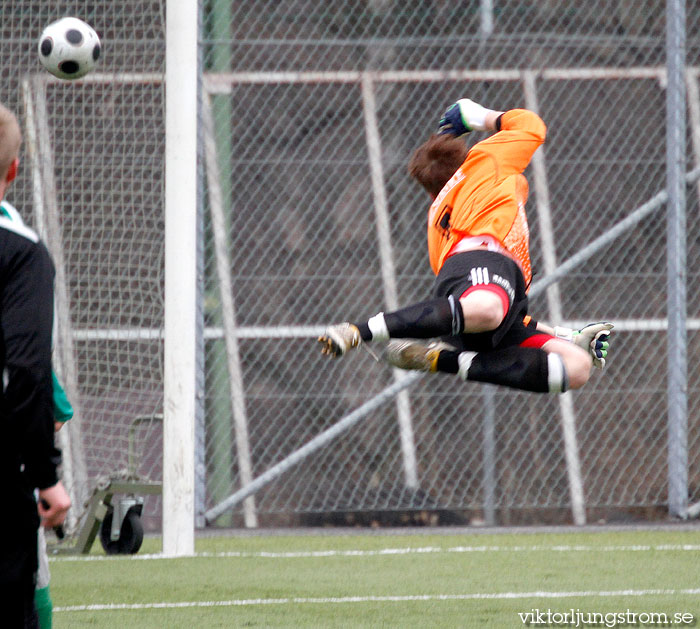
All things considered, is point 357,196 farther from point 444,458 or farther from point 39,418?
point 39,418

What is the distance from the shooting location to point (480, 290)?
4520 mm

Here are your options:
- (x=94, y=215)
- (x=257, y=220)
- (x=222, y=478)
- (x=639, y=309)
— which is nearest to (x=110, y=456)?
(x=222, y=478)

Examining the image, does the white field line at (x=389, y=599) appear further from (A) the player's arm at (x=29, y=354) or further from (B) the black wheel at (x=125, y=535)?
(A) the player's arm at (x=29, y=354)

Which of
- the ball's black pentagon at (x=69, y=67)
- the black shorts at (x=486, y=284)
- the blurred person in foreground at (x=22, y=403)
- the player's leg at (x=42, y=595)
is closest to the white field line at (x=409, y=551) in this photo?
the black shorts at (x=486, y=284)

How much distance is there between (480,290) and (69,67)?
7.37 feet

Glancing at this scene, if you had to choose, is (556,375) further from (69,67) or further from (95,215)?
(95,215)

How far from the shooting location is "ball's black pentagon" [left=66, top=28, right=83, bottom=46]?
529cm

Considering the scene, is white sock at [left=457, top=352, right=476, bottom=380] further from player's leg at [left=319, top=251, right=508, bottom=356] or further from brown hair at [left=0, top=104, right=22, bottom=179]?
brown hair at [left=0, top=104, right=22, bottom=179]

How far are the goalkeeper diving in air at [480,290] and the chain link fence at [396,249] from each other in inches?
104

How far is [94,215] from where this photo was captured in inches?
277

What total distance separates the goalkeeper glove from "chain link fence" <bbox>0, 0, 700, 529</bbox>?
2645mm

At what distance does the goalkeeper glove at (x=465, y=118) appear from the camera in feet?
16.0

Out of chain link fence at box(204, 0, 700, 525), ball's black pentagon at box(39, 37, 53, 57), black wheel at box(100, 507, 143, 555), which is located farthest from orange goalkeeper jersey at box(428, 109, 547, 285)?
chain link fence at box(204, 0, 700, 525)

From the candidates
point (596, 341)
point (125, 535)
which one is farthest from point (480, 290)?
point (125, 535)
